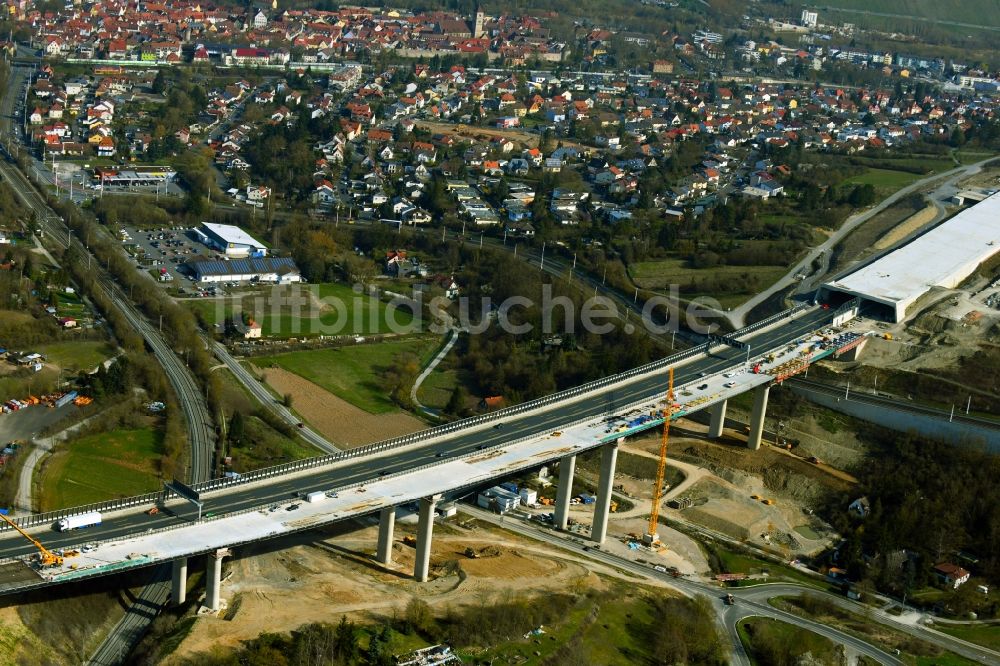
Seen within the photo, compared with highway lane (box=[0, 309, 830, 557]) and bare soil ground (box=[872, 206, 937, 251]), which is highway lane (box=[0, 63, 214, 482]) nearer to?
highway lane (box=[0, 309, 830, 557])

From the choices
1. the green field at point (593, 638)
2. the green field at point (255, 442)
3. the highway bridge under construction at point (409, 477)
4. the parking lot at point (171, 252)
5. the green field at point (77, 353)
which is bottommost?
the green field at point (593, 638)

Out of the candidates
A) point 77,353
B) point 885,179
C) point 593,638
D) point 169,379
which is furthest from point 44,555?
point 885,179

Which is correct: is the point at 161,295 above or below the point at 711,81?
below

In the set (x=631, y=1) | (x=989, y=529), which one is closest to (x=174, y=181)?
(x=989, y=529)

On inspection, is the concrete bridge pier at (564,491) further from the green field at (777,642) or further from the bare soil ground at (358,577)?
the green field at (777,642)

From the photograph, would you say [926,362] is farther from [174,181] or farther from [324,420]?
[174,181]

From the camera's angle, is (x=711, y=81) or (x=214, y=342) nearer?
(x=214, y=342)

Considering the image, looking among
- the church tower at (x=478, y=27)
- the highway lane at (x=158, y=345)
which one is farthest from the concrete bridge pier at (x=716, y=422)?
the church tower at (x=478, y=27)
